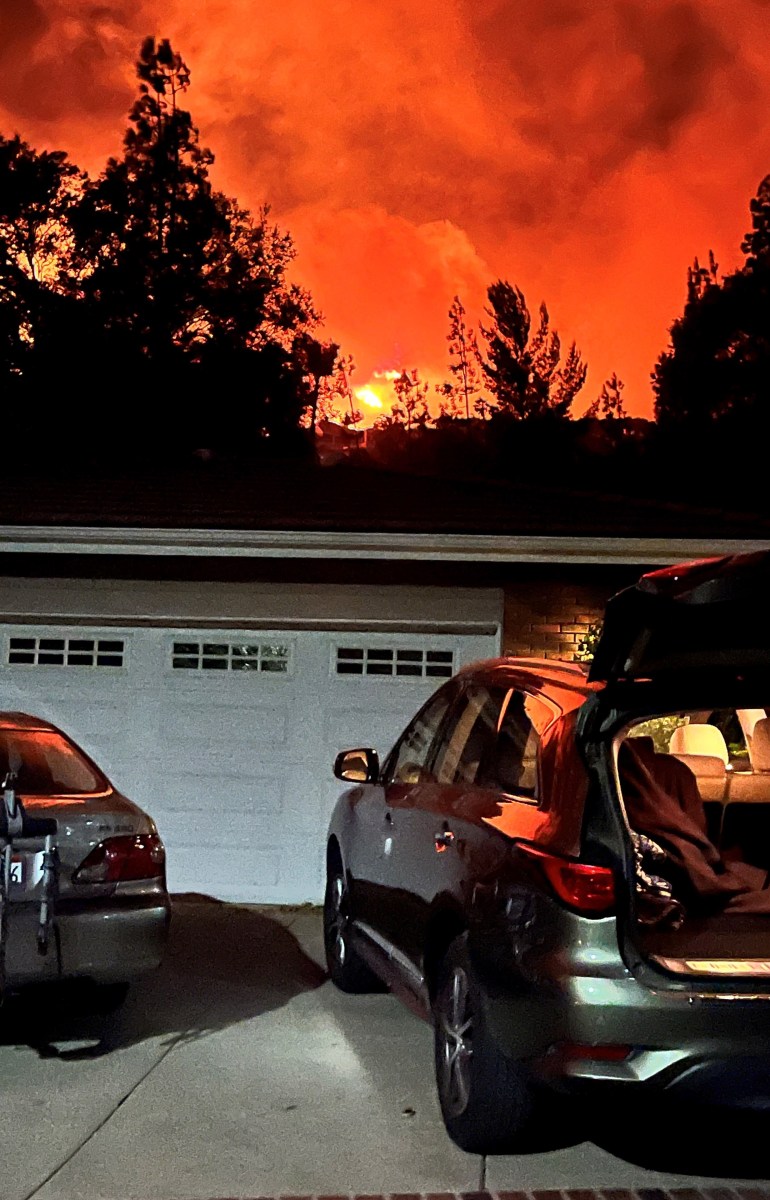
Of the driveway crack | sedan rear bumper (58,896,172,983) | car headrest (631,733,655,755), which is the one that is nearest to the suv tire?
car headrest (631,733,655,755)

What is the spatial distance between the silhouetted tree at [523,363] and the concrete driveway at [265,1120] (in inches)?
1074

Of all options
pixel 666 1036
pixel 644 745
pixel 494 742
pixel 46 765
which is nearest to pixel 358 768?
pixel 46 765

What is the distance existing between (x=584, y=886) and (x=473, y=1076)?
92cm

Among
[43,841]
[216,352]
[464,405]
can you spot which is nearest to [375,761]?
[43,841]

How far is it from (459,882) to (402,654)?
5413 mm

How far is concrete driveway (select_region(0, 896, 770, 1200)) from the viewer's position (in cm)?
471

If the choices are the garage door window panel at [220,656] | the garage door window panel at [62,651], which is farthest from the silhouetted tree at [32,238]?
the garage door window panel at [220,656]

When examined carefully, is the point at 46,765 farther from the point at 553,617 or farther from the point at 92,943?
the point at 553,617

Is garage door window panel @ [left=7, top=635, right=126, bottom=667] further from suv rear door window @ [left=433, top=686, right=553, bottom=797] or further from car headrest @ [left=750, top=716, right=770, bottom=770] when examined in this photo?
car headrest @ [left=750, top=716, right=770, bottom=770]

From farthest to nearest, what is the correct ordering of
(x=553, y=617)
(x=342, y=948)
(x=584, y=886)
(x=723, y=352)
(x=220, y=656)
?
(x=723, y=352), (x=220, y=656), (x=553, y=617), (x=342, y=948), (x=584, y=886)

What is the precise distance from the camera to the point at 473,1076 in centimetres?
479

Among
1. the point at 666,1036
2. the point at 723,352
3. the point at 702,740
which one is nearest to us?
the point at 666,1036

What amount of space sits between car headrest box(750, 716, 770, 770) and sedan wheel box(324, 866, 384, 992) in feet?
7.24

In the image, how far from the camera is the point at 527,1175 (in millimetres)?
4781
